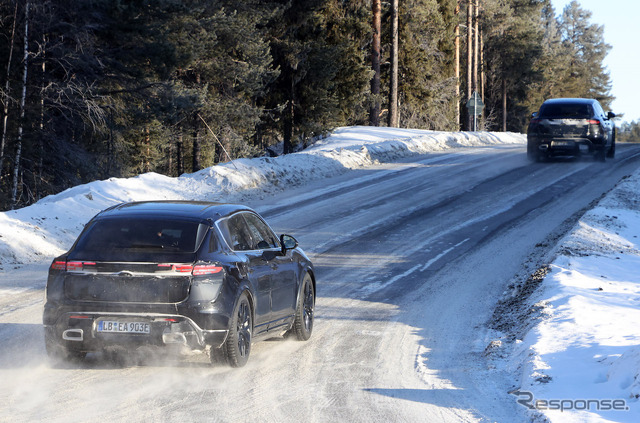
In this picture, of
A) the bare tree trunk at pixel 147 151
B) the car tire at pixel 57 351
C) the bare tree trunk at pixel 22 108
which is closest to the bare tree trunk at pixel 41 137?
the bare tree trunk at pixel 22 108

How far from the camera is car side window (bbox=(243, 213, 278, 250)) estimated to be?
26.0 ft

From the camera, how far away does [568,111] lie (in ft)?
87.8

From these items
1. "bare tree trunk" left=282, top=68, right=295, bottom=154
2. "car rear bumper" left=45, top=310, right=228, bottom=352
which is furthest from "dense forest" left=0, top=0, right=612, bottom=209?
"car rear bumper" left=45, top=310, right=228, bottom=352

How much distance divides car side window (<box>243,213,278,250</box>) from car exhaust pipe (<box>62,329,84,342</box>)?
1903 millimetres

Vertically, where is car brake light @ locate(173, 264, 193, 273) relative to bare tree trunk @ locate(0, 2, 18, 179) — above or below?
below

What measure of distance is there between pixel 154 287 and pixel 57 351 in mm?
1085

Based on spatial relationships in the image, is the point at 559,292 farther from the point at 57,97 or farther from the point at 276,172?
the point at 57,97

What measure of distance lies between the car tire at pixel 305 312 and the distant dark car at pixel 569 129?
65.4 feet

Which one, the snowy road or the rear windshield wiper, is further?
the rear windshield wiper

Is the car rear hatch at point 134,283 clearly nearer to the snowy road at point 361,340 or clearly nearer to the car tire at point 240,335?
the car tire at point 240,335

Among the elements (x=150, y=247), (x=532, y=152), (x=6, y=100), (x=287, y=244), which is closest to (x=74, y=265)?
(x=150, y=247)

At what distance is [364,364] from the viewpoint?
7.42m

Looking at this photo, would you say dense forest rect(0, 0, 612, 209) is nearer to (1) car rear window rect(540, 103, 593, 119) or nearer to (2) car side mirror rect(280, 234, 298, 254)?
(1) car rear window rect(540, 103, 593, 119)

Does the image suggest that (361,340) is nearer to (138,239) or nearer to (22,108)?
(138,239)
